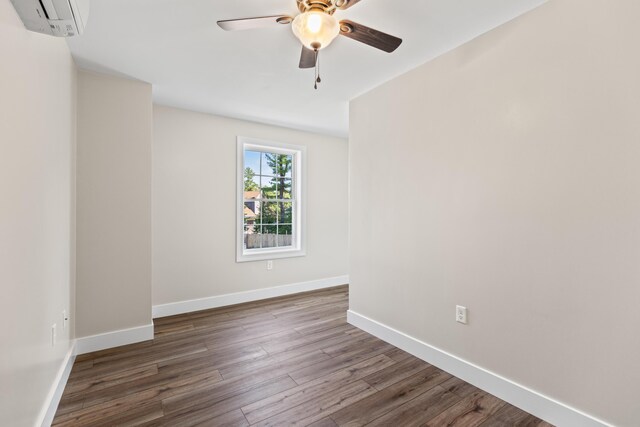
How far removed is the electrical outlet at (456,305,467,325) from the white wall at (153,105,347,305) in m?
2.63

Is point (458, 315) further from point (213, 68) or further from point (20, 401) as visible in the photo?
point (213, 68)

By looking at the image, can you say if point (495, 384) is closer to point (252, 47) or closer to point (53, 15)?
point (252, 47)

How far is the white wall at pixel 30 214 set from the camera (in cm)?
118

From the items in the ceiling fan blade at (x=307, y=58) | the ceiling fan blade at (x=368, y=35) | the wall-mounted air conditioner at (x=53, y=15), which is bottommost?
the wall-mounted air conditioner at (x=53, y=15)

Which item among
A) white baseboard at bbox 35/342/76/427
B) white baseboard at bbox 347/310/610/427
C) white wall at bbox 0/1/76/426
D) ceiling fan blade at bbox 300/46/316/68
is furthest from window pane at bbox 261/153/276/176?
white baseboard at bbox 35/342/76/427

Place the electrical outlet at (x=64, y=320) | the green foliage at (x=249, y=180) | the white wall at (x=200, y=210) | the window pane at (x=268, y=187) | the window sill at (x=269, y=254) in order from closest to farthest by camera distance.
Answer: the electrical outlet at (x=64, y=320) → the white wall at (x=200, y=210) → the window sill at (x=269, y=254) → the green foliage at (x=249, y=180) → the window pane at (x=268, y=187)

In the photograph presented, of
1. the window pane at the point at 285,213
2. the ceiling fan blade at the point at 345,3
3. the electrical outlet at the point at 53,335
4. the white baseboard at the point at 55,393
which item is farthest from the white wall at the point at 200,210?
the ceiling fan blade at the point at 345,3

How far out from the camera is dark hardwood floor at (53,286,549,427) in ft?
5.81

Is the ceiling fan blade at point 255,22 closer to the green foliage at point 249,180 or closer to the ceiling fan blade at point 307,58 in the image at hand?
the ceiling fan blade at point 307,58

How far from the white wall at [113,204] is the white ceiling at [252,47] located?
27cm

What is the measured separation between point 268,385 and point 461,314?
4.94 feet

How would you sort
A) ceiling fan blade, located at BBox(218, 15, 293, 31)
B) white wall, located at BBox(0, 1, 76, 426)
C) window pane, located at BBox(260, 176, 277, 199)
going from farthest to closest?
1. window pane, located at BBox(260, 176, 277, 199)
2. ceiling fan blade, located at BBox(218, 15, 293, 31)
3. white wall, located at BBox(0, 1, 76, 426)

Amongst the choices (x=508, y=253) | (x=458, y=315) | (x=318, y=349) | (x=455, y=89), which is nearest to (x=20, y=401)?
(x=318, y=349)

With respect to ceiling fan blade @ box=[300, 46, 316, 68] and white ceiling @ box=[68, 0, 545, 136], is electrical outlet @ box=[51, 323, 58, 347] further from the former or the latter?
ceiling fan blade @ box=[300, 46, 316, 68]
